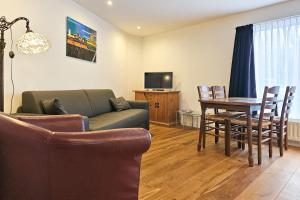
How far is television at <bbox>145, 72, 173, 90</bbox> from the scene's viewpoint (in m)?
5.04

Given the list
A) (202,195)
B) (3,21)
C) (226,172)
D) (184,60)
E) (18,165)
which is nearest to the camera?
(18,165)

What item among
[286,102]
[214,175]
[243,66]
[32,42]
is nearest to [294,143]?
[286,102]

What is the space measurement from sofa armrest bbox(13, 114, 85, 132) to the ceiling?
2652mm

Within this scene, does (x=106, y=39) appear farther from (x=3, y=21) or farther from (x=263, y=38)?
(x=263, y=38)

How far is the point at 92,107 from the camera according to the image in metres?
3.61

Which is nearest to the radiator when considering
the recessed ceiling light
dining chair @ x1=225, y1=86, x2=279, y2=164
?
dining chair @ x1=225, y1=86, x2=279, y2=164

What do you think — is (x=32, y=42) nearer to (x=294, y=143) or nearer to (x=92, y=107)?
(x=92, y=107)

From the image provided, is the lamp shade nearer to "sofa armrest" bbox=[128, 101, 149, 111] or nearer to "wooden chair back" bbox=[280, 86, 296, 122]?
"sofa armrest" bbox=[128, 101, 149, 111]

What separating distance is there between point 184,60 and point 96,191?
4.26 metres

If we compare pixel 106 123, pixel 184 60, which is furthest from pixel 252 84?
pixel 106 123

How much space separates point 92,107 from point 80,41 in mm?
1153

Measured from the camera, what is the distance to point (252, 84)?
3760mm

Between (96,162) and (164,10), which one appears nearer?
(96,162)

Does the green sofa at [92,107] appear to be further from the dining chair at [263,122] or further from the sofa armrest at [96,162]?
the dining chair at [263,122]
